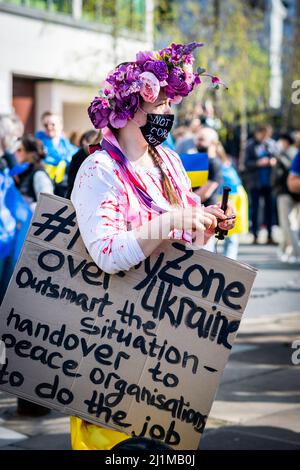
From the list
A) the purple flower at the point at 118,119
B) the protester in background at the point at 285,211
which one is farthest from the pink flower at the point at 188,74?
the protester in background at the point at 285,211

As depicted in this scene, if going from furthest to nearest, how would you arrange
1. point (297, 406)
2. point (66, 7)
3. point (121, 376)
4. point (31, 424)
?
1. point (66, 7)
2. point (297, 406)
3. point (31, 424)
4. point (121, 376)

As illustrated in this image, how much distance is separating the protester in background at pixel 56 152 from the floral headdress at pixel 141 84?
5.22 metres

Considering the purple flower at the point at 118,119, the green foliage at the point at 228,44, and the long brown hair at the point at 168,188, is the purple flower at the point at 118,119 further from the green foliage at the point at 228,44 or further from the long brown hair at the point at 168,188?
the green foliage at the point at 228,44

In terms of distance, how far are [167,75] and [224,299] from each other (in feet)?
2.75

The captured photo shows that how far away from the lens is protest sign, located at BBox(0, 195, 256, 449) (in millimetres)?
3275

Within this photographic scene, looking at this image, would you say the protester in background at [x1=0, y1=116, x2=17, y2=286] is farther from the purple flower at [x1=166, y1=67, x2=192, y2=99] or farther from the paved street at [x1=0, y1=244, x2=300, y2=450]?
A: the purple flower at [x1=166, y1=67, x2=192, y2=99]

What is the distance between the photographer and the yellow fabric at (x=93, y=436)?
11.0 ft

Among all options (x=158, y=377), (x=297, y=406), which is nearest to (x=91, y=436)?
→ (x=158, y=377)

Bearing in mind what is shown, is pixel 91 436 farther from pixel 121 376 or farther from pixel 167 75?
pixel 167 75

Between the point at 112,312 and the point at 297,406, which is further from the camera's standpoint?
the point at 297,406

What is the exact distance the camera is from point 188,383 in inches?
130

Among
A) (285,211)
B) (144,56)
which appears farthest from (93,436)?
(285,211)

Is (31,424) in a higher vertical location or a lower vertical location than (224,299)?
lower

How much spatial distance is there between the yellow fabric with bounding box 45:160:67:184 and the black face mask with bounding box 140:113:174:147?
543 centimetres
